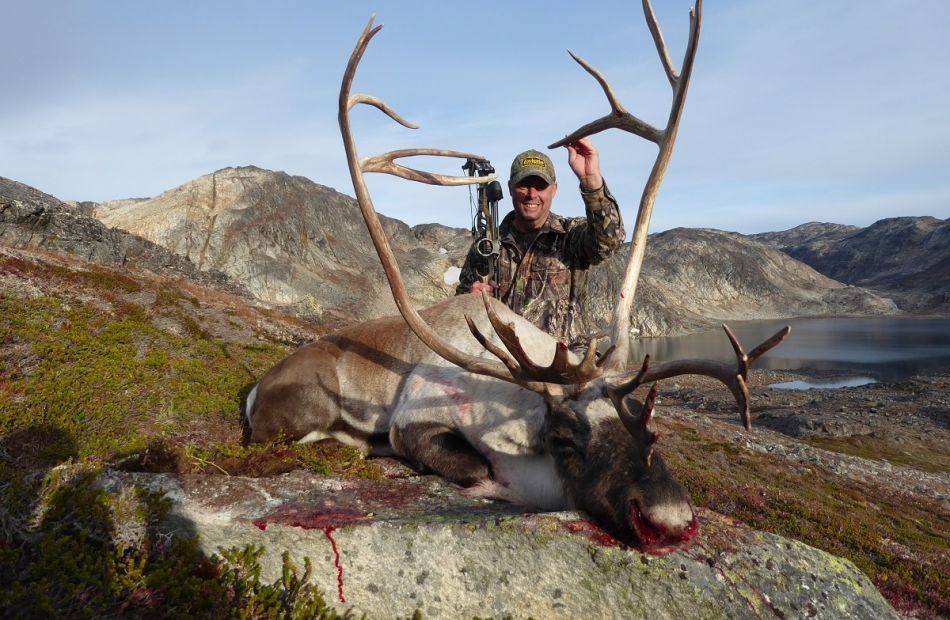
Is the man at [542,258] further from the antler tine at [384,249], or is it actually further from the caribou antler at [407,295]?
the antler tine at [384,249]

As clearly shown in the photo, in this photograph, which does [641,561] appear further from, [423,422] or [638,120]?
[638,120]

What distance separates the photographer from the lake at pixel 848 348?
6306 cm

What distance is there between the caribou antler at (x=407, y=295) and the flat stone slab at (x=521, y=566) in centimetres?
118

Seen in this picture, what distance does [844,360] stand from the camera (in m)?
68.1

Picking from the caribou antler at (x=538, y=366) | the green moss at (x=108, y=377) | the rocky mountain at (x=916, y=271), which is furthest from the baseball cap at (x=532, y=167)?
the rocky mountain at (x=916, y=271)

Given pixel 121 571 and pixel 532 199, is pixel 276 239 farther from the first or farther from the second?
pixel 121 571

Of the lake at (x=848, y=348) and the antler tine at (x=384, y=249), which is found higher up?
the antler tine at (x=384, y=249)

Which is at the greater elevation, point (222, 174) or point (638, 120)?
point (222, 174)

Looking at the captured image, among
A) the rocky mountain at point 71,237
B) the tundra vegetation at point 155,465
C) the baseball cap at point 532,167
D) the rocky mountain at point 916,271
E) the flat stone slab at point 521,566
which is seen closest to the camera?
the tundra vegetation at point 155,465

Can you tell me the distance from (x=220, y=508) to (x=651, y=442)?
2.78 meters

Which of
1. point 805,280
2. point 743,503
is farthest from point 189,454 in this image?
point 805,280

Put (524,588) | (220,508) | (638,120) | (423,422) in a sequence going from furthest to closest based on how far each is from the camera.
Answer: (638,120) → (423,422) → (220,508) → (524,588)

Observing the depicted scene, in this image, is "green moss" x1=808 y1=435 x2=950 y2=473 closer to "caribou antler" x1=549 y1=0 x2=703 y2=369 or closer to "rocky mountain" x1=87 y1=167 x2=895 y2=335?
"caribou antler" x1=549 y1=0 x2=703 y2=369

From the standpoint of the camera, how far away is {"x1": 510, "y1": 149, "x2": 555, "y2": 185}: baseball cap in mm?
7742
